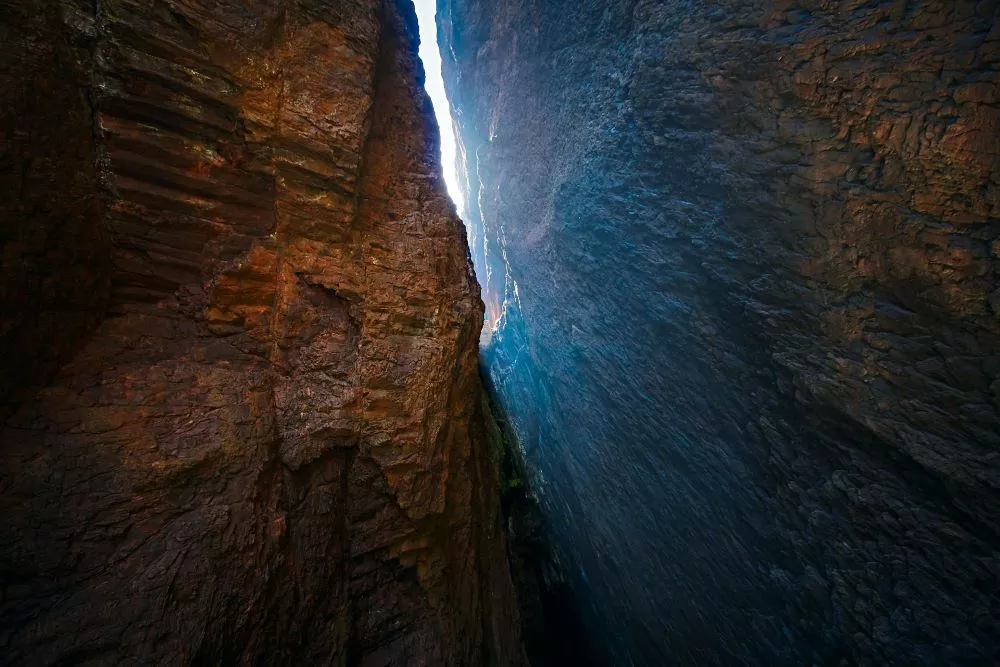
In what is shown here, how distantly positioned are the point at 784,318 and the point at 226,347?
6809 millimetres

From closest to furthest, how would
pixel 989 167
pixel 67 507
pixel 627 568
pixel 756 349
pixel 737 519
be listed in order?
pixel 67 507 → pixel 989 167 → pixel 756 349 → pixel 737 519 → pixel 627 568

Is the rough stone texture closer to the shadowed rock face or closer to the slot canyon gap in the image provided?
the slot canyon gap

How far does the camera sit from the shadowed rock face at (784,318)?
405 cm

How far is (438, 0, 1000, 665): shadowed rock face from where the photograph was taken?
4047 mm

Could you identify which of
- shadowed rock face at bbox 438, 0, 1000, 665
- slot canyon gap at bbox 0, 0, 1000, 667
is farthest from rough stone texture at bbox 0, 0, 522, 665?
shadowed rock face at bbox 438, 0, 1000, 665

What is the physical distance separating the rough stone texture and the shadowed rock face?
4313 mm

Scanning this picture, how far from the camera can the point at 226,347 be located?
11.8ft

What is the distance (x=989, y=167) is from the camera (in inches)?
147

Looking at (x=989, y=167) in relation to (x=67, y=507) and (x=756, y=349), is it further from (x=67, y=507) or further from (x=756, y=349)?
(x=67, y=507)

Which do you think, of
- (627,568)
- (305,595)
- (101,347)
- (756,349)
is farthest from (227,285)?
(627,568)

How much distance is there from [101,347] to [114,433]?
0.73 m

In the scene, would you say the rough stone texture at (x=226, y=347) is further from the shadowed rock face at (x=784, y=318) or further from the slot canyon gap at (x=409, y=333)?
the shadowed rock face at (x=784, y=318)

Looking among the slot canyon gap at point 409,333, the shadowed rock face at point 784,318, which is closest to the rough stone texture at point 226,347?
the slot canyon gap at point 409,333

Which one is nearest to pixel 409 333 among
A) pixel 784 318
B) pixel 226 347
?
pixel 226 347
